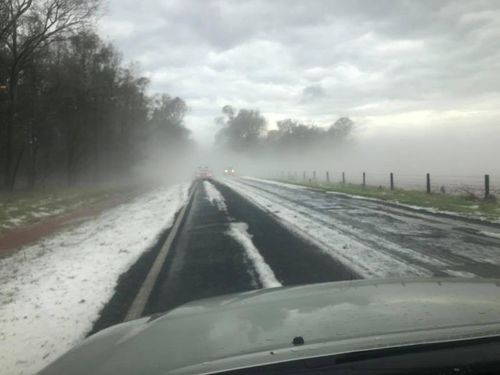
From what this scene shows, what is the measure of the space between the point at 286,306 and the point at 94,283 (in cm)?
521

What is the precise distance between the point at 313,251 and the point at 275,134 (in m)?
139

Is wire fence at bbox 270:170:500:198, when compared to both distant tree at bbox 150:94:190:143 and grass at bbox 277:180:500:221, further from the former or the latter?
distant tree at bbox 150:94:190:143

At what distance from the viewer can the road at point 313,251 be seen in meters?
7.33

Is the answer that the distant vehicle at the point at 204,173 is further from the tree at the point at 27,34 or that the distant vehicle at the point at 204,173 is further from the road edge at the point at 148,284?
the road edge at the point at 148,284

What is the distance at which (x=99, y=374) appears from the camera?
229cm

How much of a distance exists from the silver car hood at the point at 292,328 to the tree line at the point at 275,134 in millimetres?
134657

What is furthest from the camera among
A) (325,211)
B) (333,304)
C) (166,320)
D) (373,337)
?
(325,211)

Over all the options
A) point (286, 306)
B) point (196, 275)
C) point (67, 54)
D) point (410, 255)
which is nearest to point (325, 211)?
point (410, 255)

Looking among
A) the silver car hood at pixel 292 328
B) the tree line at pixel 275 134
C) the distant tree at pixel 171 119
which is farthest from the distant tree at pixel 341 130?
the silver car hood at pixel 292 328

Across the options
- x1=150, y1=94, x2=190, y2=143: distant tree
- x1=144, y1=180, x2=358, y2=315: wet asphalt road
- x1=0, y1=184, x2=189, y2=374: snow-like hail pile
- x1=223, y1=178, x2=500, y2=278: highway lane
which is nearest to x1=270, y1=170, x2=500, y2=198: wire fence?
x1=223, y1=178, x2=500, y2=278: highway lane

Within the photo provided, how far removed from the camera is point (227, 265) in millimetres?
8562

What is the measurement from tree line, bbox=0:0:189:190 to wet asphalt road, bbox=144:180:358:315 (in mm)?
22423

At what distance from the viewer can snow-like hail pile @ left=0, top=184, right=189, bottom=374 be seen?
492cm

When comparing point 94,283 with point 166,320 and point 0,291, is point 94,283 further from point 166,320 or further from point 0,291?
point 166,320
